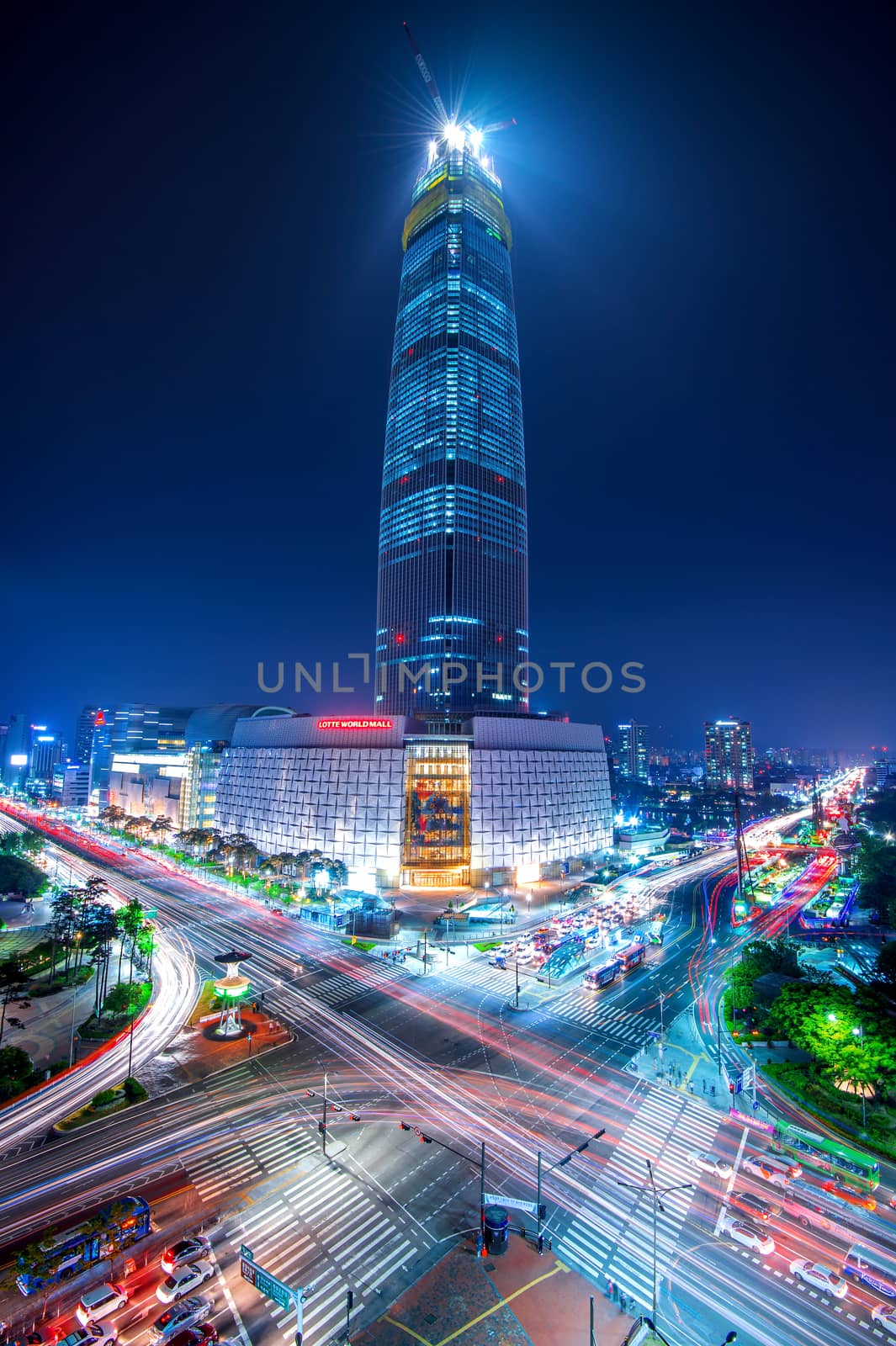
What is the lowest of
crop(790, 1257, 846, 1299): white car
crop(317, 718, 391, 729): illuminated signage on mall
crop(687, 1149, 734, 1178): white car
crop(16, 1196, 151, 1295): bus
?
crop(687, 1149, 734, 1178): white car

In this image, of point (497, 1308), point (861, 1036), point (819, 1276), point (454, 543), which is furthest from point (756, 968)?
point (454, 543)

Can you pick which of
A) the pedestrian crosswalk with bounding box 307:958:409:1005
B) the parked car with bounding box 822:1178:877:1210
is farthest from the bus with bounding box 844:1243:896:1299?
the pedestrian crosswalk with bounding box 307:958:409:1005

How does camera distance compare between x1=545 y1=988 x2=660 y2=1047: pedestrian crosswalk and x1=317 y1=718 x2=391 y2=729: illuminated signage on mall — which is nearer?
x1=545 y1=988 x2=660 y2=1047: pedestrian crosswalk

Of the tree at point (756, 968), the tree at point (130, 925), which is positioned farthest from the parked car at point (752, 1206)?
the tree at point (130, 925)

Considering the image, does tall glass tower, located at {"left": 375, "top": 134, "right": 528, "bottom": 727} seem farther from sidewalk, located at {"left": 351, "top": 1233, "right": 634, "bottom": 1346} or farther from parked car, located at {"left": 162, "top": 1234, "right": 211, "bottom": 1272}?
sidewalk, located at {"left": 351, "top": 1233, "right": 634, "bottom": 1346}

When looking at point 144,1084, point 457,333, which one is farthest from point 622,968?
point 457,333
